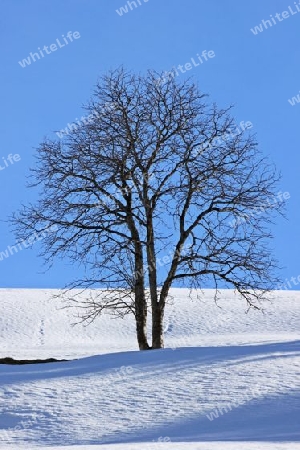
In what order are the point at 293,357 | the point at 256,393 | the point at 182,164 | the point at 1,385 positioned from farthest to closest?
the point at 182,164, the point at 293,357, the point at 1,385, the point at 256,393

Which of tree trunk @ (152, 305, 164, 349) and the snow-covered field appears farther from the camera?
tree trunk @ (152, 305, 164, 349)

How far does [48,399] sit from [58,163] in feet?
26.7

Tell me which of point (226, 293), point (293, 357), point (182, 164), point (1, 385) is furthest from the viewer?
point (226, 293)

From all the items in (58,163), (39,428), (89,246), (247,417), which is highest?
(58,163)

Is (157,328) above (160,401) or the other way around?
above

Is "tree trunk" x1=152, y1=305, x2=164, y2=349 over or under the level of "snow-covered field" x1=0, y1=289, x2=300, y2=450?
over

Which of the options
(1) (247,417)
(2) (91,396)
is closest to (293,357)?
(1) (247,417)

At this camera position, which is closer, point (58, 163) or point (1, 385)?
point (1, 385)

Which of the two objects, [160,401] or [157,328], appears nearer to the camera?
[160,401]

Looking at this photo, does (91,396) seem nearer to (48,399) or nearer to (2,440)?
(48,399)

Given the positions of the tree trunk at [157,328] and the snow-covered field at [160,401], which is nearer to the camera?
the snow-covered field at [160,401]

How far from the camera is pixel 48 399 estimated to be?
13133 mm

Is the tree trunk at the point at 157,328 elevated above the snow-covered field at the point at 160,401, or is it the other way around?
the tree trunk at the point at 157,328

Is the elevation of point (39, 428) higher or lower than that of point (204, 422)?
higher
